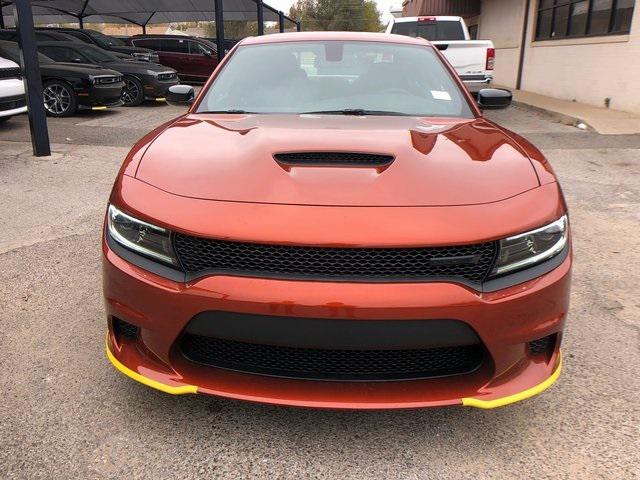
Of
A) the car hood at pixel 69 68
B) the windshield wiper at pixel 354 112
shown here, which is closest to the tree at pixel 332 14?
the car hood at pixel 69 68

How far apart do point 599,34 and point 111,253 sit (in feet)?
45.9

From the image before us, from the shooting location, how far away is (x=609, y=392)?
255cm

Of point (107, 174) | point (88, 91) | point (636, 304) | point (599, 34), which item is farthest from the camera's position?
point (599, 34)

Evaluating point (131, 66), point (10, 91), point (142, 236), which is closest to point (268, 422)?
point (142, 236)

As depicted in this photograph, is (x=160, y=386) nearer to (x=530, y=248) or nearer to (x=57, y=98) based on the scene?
(x=530, y=248)

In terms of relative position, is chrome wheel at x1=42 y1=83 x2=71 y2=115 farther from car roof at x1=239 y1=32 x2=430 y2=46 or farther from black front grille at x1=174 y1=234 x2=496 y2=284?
black front grille at x1=174 y1=234 x2=496 y2=284

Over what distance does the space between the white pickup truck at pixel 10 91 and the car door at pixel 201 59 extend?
9825mm

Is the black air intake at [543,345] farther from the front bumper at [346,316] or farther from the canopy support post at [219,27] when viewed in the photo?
the canopy support post at [219,27]

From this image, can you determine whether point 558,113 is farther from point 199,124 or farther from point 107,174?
point 199,124

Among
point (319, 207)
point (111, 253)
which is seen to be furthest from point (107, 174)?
point (319, 207)

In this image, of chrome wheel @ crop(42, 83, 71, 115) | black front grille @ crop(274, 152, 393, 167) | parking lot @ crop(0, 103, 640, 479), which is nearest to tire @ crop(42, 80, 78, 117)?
chrome wheel @ crop(42, 83, 71, 115)

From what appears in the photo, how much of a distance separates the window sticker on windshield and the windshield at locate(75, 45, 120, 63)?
38.2ft

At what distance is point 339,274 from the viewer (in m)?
1.91

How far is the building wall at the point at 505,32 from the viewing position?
18.6 meters
